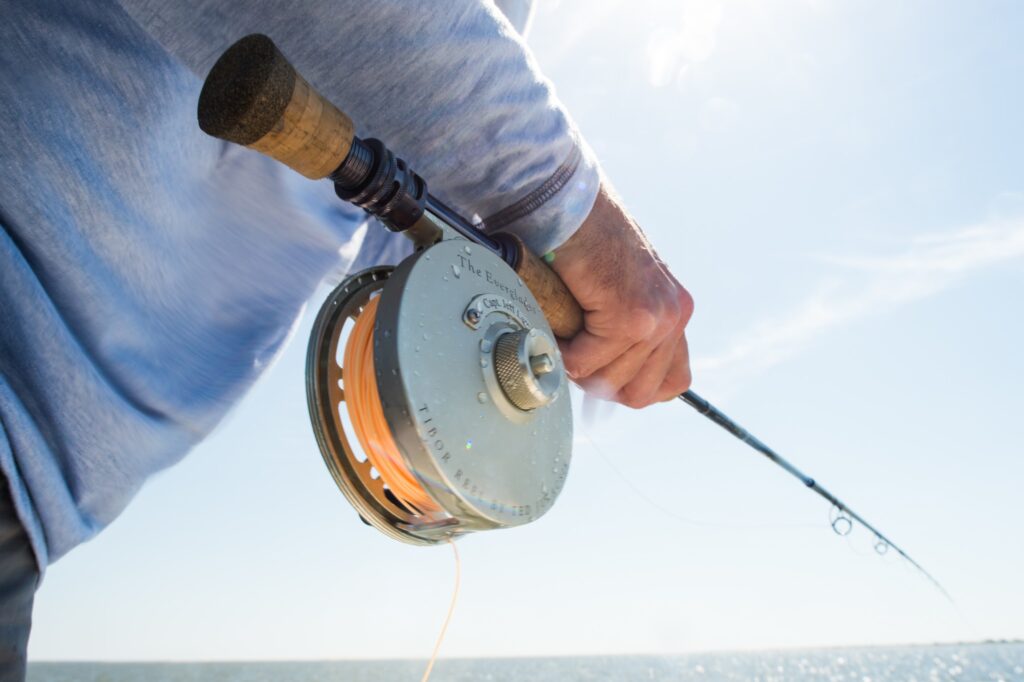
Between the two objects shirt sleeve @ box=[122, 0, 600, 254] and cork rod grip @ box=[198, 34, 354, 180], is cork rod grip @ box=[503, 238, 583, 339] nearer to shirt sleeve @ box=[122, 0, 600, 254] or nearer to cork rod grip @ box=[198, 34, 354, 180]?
shirt sleeve @ box=[122, 0, 600, 254]

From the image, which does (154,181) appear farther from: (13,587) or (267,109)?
(13,587)

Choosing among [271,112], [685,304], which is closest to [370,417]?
[271,112]

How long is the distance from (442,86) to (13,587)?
3.37ft

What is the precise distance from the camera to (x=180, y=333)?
4.57 feet

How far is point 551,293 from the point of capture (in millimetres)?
1599

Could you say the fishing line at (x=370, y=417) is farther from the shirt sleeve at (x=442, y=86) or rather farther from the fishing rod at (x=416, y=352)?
the shirt sleeve at (x=442, y=86)

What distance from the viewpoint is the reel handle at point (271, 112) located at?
3.07 feet

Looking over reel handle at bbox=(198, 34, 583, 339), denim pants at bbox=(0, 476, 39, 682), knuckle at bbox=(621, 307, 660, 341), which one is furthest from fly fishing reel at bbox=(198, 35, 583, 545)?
denim pants at bbox=(0, 476, 39, 682)

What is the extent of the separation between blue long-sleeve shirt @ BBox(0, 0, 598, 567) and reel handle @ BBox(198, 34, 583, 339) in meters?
0.13

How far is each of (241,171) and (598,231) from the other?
0.76 metres

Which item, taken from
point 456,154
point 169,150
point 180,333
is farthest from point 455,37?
point 180,333

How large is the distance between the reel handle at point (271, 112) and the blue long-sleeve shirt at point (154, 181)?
13 centimetres

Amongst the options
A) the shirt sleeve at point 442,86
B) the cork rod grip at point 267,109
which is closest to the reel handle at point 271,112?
the cork rod grip at point 267,109

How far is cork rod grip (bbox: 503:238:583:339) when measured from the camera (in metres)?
1.46
